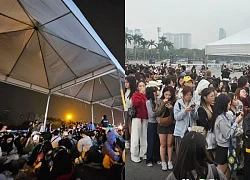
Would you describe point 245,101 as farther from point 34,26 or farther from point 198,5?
point 34,26

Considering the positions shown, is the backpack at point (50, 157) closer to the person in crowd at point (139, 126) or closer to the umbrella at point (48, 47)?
the umbrella at point (48, 47)

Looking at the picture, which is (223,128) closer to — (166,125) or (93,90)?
(166,125)

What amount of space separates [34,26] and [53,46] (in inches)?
7.4

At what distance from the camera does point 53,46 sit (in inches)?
89.7

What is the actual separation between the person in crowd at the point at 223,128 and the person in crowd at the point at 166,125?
0.27 meters

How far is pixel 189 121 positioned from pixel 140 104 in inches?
13.3

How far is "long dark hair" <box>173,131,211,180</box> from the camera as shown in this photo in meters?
1.83

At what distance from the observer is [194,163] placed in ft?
5.97

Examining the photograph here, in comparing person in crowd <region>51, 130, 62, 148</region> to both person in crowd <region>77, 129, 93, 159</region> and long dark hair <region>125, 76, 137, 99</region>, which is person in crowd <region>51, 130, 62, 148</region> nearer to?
person in crowd <region>77, 129, 93, 159</region>

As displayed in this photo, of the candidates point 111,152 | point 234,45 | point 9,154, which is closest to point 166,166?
point 111,152

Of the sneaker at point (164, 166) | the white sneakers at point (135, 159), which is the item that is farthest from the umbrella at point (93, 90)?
the sneaker at point (164, 166)

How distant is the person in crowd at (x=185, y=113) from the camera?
2.02m

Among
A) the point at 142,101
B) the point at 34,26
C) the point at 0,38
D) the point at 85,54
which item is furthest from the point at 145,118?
the point at 0,38

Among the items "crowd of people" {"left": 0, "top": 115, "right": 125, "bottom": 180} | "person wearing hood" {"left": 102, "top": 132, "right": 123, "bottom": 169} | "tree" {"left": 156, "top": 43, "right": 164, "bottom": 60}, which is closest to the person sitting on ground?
"crowd of people" {"left": 0, "top": 115, "right": 125, "bottom": 180}
